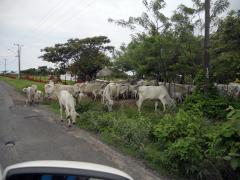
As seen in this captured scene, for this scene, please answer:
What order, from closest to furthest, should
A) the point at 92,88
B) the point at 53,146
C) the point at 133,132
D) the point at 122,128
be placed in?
the point at 53,146
the point at 133,132
the point at 122,128
the point at 92,88

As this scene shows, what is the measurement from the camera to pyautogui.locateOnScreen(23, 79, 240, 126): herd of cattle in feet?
56.6

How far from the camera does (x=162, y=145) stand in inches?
417

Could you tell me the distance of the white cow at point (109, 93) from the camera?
62.2 ft

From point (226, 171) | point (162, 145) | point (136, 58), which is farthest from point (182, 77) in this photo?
point (226, 171)

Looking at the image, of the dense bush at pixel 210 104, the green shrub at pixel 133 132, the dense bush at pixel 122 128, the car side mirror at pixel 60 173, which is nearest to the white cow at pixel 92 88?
the dense bush at pixel 122 128


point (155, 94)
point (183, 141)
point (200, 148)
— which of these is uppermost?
point (155, 94)

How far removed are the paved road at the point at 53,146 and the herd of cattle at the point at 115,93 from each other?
3.61ft

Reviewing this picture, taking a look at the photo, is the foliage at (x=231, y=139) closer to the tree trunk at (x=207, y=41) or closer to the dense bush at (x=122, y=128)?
the dense bush at (x=122, y=128)

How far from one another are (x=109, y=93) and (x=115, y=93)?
2329mm

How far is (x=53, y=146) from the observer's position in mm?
11805

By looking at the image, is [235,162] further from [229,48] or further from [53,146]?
[229,48]

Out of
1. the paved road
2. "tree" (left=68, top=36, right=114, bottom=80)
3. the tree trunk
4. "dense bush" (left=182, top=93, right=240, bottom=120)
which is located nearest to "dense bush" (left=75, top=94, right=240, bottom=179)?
"dense bush" (left=182, top=93, right=240, bottom=120)

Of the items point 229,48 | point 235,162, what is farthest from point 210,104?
point 235,162

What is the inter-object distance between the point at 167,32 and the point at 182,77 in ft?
12.8
